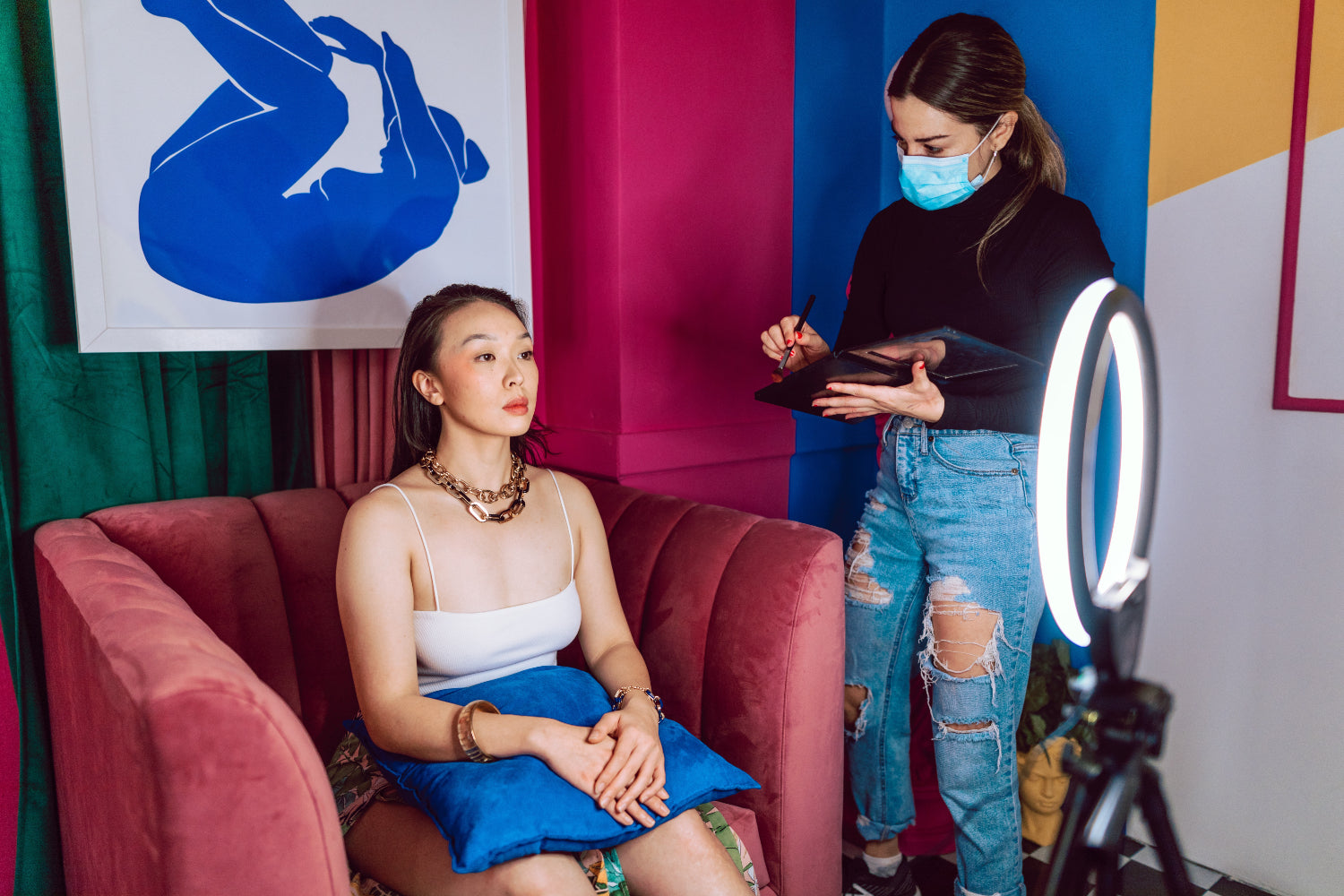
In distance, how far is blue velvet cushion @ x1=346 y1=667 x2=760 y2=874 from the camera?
1.02 meters

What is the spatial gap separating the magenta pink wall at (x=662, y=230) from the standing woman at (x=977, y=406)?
0.60 metres

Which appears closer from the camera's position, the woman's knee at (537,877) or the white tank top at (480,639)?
the woman's knee at (537,877)

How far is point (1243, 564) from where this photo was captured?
1.80 meters

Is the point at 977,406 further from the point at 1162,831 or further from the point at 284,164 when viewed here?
the point at 284,164

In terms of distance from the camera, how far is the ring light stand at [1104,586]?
658mm

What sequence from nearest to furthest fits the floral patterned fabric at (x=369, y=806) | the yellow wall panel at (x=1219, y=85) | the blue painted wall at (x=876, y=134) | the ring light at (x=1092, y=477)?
the ring light at (x=1092, y=477), the floral patterned fabric at (x=369, y=806), the yellow wall panel at (x=1219, y=85), the blue painted wall at (x=876, y=134)

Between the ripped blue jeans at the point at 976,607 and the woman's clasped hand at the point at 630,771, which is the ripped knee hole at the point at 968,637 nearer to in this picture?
the ripped blue jeans at the point at 976,607

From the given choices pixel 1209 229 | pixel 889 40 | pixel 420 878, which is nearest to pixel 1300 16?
pixel 1209 229

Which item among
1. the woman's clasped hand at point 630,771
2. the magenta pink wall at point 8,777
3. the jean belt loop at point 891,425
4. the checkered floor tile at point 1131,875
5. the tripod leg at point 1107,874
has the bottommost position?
the checkered floor tile at point 1131,875

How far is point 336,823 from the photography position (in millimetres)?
901

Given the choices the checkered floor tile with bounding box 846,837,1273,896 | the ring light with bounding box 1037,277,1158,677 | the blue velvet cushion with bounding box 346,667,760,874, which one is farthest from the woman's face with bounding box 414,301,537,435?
the checkered floor tile with bounding box 846,837,1273,896

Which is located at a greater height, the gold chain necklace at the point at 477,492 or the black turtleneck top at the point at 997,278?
the black turtleneck top at the point at 997,278

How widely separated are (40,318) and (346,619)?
0.87 meters

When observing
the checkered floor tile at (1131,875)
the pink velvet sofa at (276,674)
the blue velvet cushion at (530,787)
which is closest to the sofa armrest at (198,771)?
the pink velvet sofa at (276,674)
